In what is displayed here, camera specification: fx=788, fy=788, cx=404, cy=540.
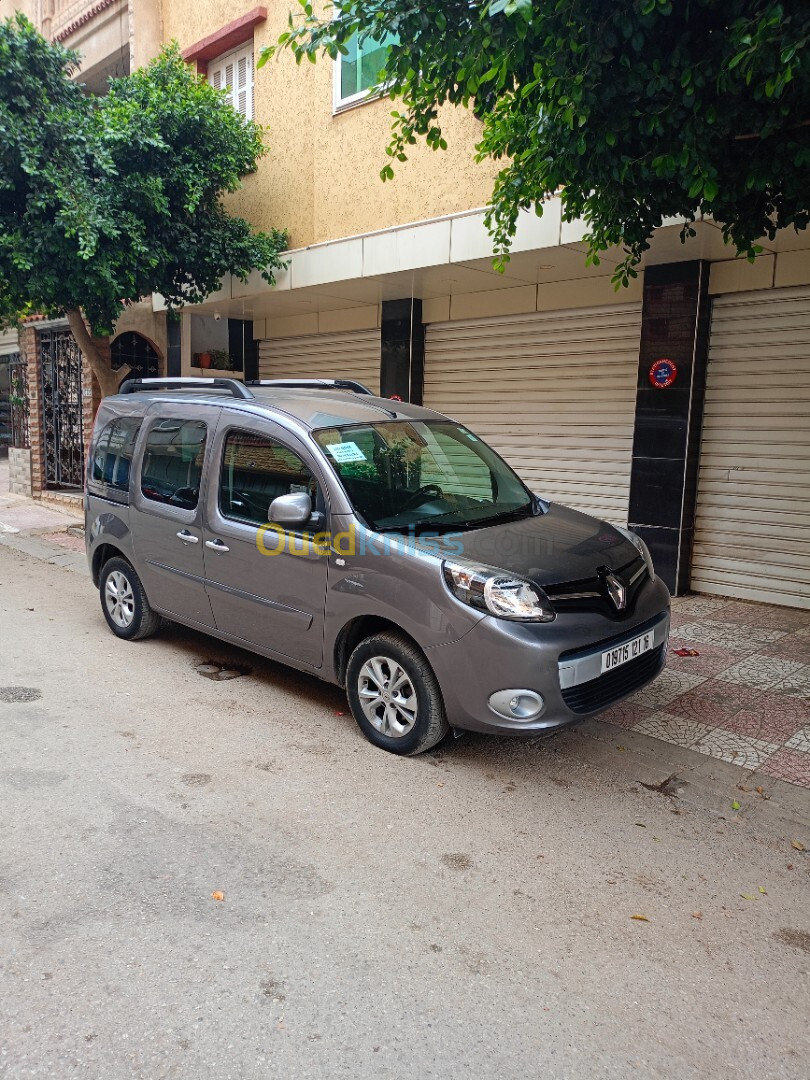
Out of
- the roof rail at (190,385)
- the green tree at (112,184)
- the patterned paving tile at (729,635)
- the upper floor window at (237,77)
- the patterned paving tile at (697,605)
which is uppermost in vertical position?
the upper floor window at (237,77)

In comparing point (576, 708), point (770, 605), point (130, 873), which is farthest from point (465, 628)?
point (770, 605)

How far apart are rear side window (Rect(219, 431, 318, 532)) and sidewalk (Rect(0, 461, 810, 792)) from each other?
2.24 m

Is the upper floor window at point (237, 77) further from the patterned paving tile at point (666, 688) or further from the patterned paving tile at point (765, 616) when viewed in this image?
the patterned paving tile at point (666, 688)

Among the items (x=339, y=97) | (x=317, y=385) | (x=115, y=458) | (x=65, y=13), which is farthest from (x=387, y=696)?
(x=65, y=13)

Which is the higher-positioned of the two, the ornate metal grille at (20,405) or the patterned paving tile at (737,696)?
the ornate metal grille at (20,405)

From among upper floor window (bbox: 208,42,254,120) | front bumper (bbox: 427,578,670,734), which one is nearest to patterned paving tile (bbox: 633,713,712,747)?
front bumper (bbox: 427,578,670,734)

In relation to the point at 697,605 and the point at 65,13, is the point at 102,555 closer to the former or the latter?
the point at 697,605

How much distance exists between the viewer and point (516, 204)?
213 inches

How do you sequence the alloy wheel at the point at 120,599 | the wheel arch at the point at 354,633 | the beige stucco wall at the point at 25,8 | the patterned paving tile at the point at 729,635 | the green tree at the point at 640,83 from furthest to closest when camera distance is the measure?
the beige stucco wall at the point at 25,8, the patterned paving tile at the point at 729,635, the alloy wheel at the point at 120,599, the wheel arch at the point at 354,633, the green tree at the point at 640,83

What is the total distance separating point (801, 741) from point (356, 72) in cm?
872

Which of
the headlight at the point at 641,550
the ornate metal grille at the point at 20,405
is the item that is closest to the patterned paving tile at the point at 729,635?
the headlight at the point at 641,550

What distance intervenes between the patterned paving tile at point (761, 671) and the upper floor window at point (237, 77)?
932cm

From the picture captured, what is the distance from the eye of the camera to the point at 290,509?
13.9ft

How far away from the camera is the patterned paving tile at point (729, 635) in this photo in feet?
20.4
